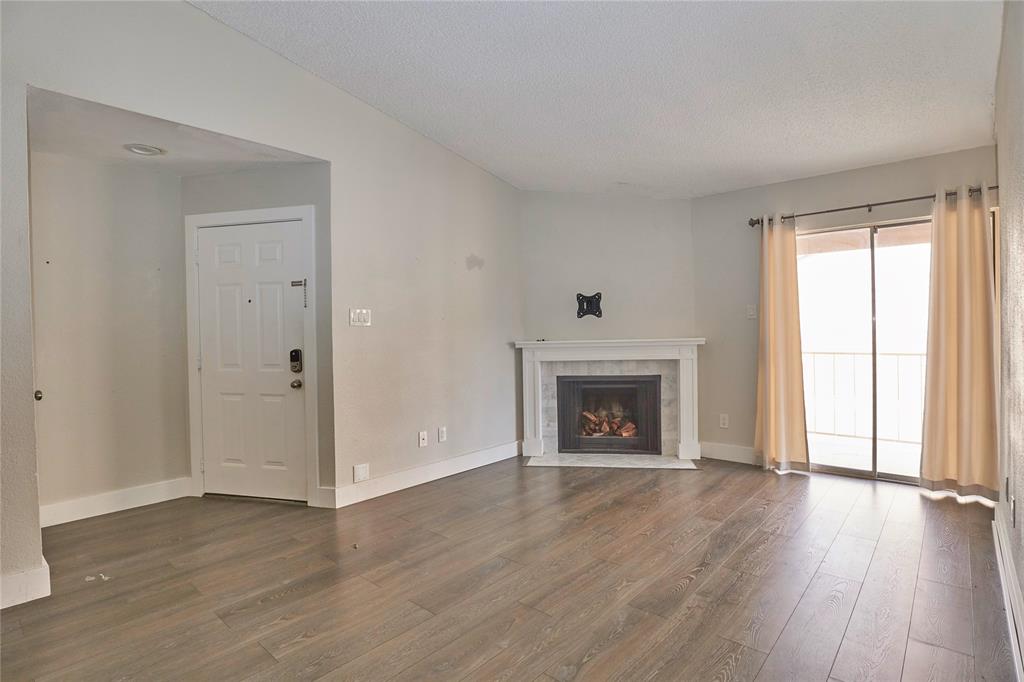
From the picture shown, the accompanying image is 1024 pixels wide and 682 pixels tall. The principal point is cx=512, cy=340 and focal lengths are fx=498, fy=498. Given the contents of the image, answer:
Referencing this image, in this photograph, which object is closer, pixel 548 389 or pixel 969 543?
pixel 969 543

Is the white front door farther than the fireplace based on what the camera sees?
No

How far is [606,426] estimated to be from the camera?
17.3 ft

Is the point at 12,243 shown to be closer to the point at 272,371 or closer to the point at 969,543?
the point at 272,371

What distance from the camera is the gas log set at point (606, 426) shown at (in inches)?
205

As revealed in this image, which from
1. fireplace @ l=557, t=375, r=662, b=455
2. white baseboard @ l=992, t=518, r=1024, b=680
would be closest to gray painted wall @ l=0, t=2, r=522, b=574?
fireplace @ l=557, t=375, r=662, b=455

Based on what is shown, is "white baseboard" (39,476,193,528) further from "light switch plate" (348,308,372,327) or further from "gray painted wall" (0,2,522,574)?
"light switch plate" (348,308,372,327)

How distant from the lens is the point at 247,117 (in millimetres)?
2973

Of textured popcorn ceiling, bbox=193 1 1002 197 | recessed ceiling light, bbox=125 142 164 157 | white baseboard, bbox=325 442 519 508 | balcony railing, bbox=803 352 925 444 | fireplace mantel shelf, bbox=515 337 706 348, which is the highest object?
textured popcorn ceiling, bbox=193 1 1002 197

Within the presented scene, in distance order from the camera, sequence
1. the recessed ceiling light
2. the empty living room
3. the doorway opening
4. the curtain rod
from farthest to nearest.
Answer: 1. the curtain rod
2. the doorway opening
3. the recessed ceiling light
4. the empty living room

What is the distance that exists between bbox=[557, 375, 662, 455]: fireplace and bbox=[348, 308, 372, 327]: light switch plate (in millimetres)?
2281

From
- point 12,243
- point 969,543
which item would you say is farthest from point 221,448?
point 969,543

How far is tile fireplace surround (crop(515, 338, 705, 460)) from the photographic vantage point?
16.2 feet

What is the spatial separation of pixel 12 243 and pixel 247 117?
1353 millimetres

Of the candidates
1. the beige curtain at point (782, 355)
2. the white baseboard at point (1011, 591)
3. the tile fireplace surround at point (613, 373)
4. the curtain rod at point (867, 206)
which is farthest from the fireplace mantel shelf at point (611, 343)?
the white baseboard at point (1011, 591)
